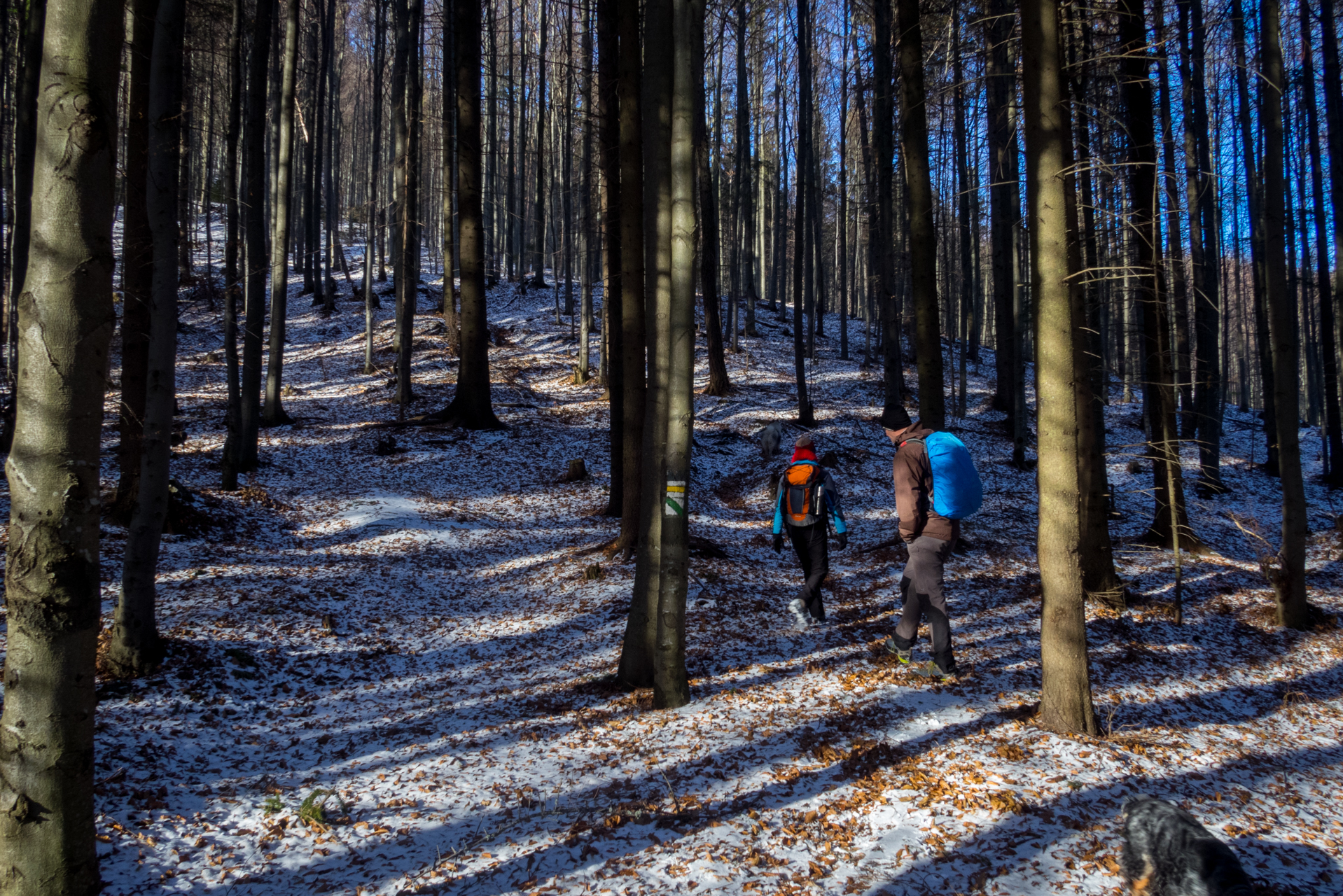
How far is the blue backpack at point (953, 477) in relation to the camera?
5.68 m

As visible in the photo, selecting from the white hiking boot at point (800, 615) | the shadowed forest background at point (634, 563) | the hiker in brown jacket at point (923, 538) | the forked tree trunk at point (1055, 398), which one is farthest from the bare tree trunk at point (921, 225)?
the forked tree trunk at point (1055, 398)

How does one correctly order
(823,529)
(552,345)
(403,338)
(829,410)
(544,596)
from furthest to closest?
1. (552,345)
2. (829,410)
3. (403,338)
4. (544,596)
5. (823,529)

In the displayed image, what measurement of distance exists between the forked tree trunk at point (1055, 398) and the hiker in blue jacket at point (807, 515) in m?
2.52

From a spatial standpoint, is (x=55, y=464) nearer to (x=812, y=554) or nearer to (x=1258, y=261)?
(x=812, y=554)

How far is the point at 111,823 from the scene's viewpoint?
3961mm

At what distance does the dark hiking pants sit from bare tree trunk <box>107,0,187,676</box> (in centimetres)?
589

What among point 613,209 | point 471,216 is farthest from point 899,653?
point 471,216

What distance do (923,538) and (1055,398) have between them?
1585 millimetres

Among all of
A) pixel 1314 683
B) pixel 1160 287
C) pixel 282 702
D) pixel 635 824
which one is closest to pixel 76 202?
pixel 635 824

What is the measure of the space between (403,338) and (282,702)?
37.9 ft

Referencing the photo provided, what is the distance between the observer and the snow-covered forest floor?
3822 mm

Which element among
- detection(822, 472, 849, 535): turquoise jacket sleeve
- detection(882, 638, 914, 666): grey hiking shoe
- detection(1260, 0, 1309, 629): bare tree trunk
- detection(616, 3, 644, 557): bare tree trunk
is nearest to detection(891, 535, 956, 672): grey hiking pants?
detection(882, 638, 914, 666): grey hiking shoe

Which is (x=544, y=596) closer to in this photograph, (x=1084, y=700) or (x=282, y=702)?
(x=282, y=702)

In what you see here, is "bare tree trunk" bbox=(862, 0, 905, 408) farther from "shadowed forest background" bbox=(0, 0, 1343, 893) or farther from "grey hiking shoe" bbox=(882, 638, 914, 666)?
"grey hiking shoe" bbox=(882, 638, 914, 666)
